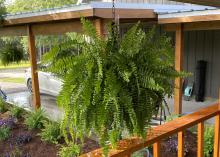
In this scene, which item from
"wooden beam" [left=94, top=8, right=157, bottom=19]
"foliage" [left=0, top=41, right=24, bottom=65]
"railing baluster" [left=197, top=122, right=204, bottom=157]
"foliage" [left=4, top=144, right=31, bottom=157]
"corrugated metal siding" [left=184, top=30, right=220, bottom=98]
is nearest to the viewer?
"railing baluster" [left=197, top=122, right=204, bottom=157]

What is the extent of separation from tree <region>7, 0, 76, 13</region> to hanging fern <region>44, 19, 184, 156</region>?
65.7ft

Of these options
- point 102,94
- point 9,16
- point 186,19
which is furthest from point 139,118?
point 9,16

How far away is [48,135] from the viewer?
535cm

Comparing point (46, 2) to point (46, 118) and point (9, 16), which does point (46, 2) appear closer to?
point (9, 16)

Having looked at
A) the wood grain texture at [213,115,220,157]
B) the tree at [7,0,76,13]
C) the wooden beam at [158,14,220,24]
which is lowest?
the wood grain texture at [213,115,220,157]

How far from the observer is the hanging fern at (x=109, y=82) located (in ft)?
3.75

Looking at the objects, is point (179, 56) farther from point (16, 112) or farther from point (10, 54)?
point (10, 54)

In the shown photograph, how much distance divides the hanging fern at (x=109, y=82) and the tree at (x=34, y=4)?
20026 mm

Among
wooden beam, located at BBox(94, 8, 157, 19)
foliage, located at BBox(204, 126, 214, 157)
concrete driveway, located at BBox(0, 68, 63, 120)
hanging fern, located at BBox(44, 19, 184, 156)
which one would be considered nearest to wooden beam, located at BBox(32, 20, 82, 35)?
wooden beam, located at BBox(94, 8, 157, 19)

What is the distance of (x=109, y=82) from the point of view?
1.13 m

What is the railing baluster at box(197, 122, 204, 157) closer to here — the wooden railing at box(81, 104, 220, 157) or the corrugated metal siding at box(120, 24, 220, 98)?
the wooden railing at box(81, 104, 220, 157)

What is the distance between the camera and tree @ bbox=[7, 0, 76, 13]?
2052 centimetres

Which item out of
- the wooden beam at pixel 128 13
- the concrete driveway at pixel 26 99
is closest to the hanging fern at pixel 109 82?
the wooden beam at pixel 128 13

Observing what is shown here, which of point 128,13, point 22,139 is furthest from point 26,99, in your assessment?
point 128,13
